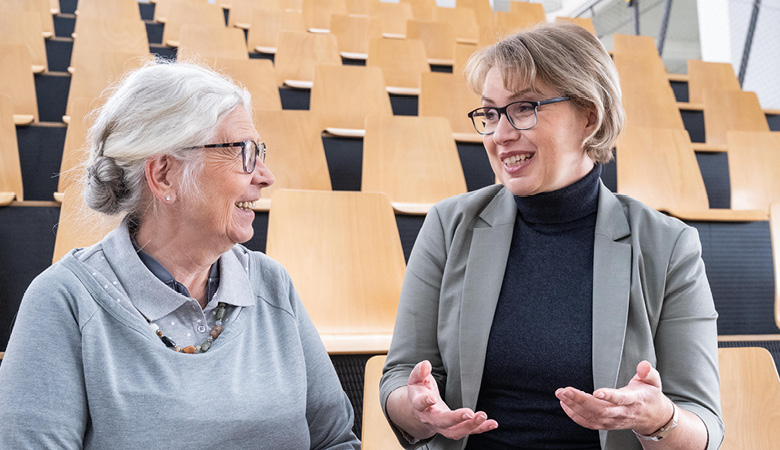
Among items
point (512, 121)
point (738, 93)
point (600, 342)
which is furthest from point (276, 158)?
point (738, 93)

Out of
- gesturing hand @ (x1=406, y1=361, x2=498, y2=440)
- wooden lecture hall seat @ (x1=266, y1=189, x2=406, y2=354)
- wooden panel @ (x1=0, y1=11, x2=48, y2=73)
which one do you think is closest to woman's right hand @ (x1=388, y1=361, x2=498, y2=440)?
gesturing hand @ (x1=406, y1=361, x2=498, y2=440)

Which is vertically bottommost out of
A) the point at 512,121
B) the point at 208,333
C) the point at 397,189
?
the point at 397,189

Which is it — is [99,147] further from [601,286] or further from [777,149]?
[777,149]

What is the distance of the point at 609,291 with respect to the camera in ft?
2.34

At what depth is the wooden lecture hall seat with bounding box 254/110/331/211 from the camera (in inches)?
63.6

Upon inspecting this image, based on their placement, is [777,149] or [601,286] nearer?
[601,286]

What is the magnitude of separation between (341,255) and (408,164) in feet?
1.53

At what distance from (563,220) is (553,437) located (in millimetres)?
231

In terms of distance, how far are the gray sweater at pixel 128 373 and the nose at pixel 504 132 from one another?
0.30m

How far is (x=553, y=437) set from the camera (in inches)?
27.6

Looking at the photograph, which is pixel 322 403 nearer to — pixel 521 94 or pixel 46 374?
pixel 46 374

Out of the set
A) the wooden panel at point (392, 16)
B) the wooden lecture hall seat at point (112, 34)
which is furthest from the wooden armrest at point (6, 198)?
the wooden panel at point (392, 16)

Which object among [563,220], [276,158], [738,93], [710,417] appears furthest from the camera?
[738,93]

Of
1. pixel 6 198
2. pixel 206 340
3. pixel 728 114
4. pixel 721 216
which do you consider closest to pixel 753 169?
pixel 721 216
